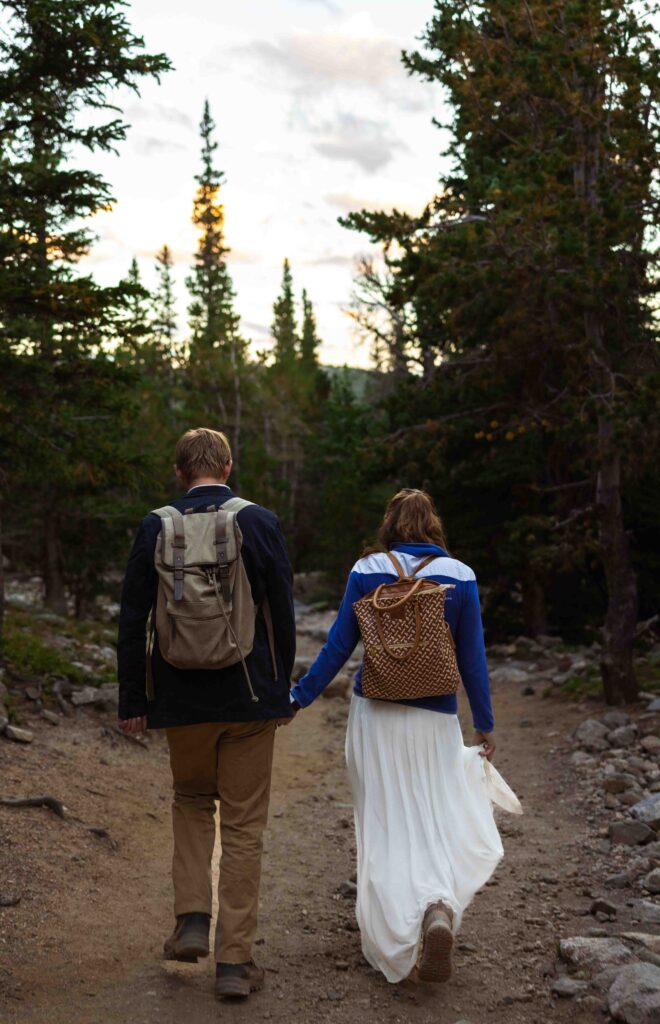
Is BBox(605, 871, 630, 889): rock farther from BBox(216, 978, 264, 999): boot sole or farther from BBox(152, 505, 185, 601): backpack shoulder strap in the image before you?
BBox(152, 505, 185, 601): backpack shoulder strap

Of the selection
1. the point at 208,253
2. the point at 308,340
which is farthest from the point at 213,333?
the point at 308,340

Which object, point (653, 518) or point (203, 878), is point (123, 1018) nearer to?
point (203, 878)

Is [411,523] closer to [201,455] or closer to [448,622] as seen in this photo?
[448,622]

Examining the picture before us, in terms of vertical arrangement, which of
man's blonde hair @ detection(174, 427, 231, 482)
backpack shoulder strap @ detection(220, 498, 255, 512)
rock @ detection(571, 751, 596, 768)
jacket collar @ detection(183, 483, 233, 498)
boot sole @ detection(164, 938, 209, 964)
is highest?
man's blonde hair @ detection(174, 427, 231, 482)

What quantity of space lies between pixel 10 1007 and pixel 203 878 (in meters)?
0.92

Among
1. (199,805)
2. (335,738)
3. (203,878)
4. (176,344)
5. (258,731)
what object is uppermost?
(176,344)

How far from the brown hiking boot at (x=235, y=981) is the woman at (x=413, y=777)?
1.79 feet

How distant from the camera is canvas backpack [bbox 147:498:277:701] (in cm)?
440

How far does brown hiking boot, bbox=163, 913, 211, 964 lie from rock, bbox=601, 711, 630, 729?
790 cm

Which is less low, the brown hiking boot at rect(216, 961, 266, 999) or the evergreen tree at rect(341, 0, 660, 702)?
the evergreen tree at rect(341, 0, 660, 702)

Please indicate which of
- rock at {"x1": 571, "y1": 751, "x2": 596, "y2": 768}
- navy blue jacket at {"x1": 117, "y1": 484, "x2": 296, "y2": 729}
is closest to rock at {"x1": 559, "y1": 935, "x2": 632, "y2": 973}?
navy blue jacket at {"x1": 117, "y1": 484, "x2": 296, "y2": 729}

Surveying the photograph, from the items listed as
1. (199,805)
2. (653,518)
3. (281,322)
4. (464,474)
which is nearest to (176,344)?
(281,322)

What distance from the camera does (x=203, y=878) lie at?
4.75 m

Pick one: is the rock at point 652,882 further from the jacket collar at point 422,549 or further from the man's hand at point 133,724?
the man's hand at point 133,724
